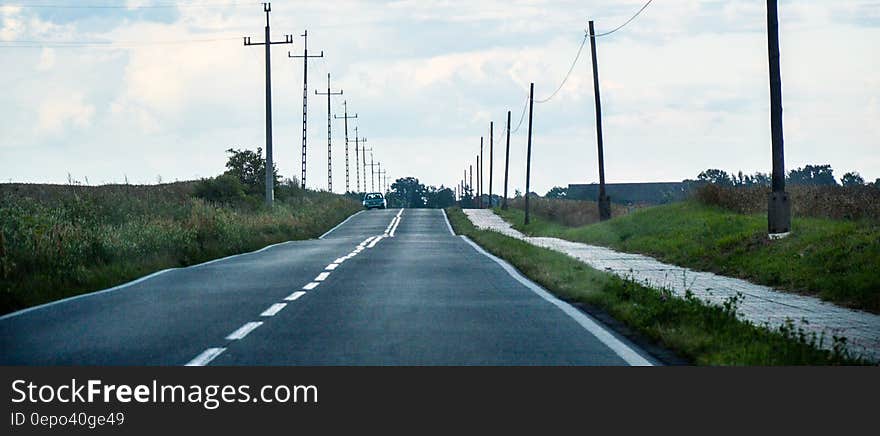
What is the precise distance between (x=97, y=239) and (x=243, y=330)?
41.0 feet

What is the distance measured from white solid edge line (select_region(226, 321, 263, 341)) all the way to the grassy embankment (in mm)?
4230

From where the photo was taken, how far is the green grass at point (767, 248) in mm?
17828

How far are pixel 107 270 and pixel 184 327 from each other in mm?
9059

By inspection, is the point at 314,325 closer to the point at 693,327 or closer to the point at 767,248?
the point at 693,327

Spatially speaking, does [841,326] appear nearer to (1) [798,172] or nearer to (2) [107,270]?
(2) [107,270]

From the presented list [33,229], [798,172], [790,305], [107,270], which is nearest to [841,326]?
[790,305]

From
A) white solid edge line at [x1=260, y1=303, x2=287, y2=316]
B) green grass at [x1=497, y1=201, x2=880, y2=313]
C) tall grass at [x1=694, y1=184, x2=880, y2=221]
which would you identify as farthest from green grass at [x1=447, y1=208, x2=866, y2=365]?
tall grass at [x1=694, y1=184, x2=880, y2=221]

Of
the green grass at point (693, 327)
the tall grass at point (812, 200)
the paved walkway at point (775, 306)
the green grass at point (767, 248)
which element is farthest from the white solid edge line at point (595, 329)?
the tall grass at point (812, 200)

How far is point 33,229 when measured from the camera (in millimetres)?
21250

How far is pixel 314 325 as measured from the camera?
1288 centimetres

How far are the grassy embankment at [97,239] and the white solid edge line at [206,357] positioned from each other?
5.77m

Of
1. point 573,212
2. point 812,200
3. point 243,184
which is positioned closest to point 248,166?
point 243,184

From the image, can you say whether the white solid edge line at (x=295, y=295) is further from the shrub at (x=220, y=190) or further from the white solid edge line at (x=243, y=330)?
the shrub at (x=220, y=190)

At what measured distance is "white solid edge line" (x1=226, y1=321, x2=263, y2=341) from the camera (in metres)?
11.7
